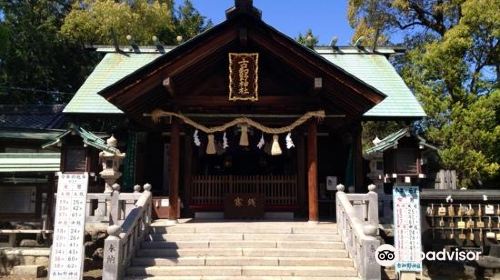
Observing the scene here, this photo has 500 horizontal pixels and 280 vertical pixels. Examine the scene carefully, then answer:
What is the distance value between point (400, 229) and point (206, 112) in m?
6.29

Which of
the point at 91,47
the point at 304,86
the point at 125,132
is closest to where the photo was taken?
the point at 304,86

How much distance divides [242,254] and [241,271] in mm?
675

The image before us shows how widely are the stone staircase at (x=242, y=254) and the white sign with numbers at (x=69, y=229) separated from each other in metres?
1.08

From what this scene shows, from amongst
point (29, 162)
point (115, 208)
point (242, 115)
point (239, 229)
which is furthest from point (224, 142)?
point (29, 162)

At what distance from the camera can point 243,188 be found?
14.2 meters

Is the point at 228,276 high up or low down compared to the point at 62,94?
down

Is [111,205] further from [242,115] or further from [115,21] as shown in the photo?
[115,21]

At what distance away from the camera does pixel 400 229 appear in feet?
33.3

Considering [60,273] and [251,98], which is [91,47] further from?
[60,273]

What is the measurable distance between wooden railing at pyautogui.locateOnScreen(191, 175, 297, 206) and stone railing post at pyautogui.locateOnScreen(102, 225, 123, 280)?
5.17 m

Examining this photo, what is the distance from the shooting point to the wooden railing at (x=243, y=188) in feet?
46.2

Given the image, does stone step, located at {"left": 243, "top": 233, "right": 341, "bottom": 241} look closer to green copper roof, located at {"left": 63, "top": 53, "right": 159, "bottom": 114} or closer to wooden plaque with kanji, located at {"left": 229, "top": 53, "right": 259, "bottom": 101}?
wooden plaque with kanji, located at {"left": 229, "top": 53, "right": 259, "bottom": 101}

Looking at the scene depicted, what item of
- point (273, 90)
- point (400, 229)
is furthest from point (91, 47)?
point (400, 229)

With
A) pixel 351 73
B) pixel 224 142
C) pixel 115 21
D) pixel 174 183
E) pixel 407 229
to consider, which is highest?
pixel 115 21
